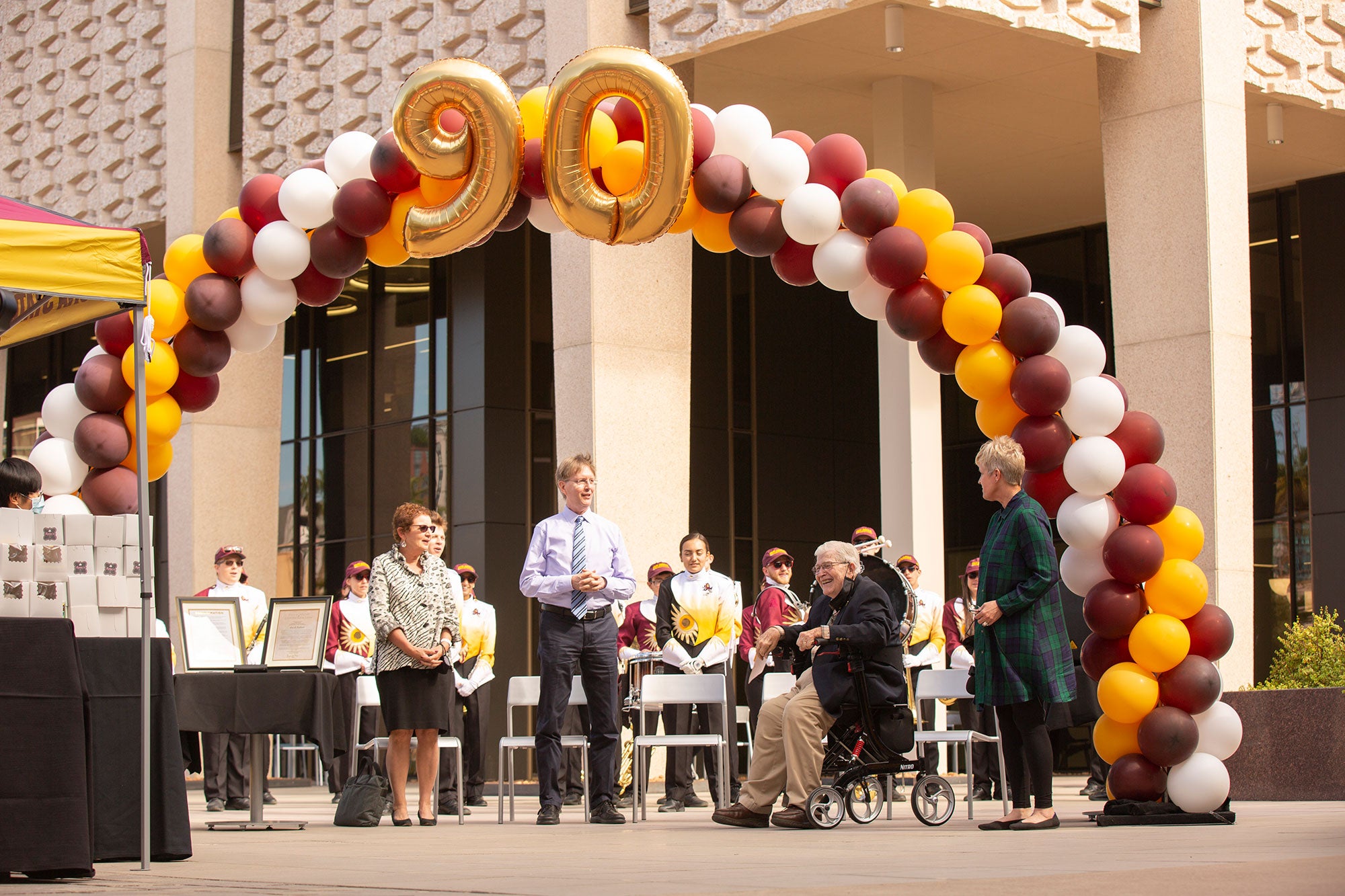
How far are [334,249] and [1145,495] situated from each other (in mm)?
4641

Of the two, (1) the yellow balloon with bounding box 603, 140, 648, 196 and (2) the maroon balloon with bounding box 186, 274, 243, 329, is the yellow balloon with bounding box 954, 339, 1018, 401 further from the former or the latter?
(2) the maroon balloon with bounding box 186, 274, 243, 329

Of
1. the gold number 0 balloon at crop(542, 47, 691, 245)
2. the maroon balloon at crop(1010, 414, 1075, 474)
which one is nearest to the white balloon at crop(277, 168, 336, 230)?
the gold number 0 balloon at crop(542, 47, 691, 245)

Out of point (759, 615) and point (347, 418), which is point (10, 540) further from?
point (347, 418)

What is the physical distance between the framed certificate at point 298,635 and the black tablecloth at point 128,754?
119 inches

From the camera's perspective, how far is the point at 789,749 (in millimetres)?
8617

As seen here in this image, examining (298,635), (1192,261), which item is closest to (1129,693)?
(298,635)

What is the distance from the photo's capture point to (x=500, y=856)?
6.93m

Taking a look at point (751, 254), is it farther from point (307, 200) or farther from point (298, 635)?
point (298, 635)

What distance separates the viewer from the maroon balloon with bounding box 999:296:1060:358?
8984 mm

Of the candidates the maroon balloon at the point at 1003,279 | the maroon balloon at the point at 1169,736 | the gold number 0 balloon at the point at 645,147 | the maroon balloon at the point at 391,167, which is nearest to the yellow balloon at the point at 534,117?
the gold number 0 balloon at the point at 645,147

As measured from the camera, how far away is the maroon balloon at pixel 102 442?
29.5ft

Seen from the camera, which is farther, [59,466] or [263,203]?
[263,203]

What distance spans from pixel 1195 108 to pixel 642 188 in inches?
275

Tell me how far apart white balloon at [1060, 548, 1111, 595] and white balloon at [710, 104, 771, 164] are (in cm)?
282
